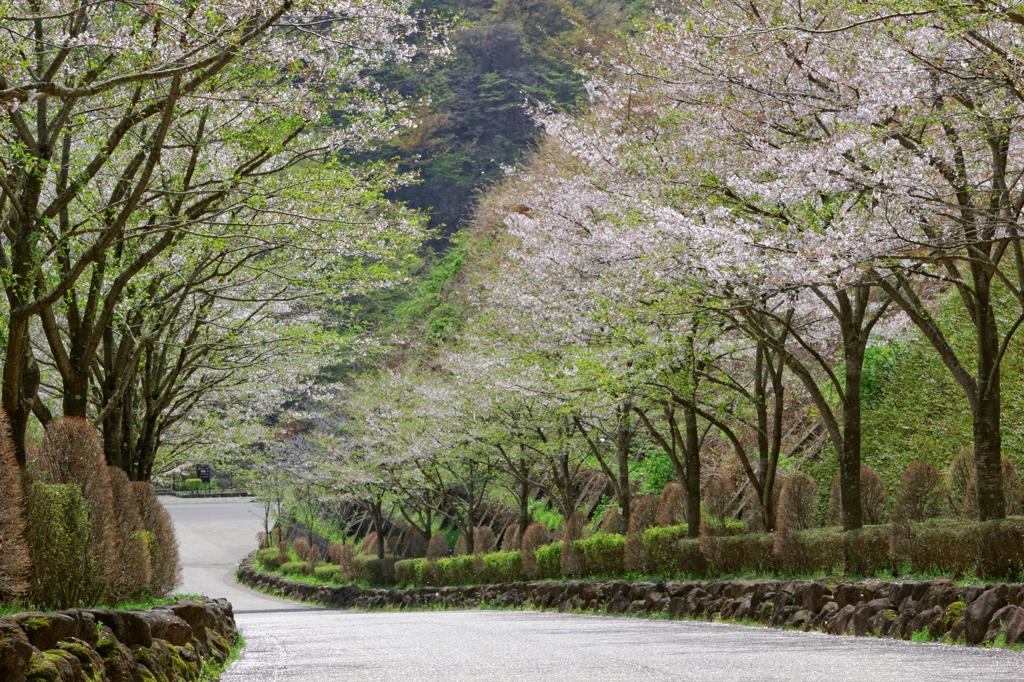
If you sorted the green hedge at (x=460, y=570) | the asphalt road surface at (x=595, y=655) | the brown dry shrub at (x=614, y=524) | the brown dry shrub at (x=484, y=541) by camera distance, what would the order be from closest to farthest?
the asphalt road surface at (x=595, y=655) → the brown dry shrub at (x=614, y=524) → the green hedge at (x=460, y=570) → the brown dry shrub at (x=484, y=541)

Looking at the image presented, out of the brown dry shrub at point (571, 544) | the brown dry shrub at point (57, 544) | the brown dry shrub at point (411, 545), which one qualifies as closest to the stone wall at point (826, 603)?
the brown dry shrub at point (571, 544)

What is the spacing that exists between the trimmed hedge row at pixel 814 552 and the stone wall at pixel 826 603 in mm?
447

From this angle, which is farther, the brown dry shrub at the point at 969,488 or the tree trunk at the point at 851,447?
the tree trunk at the point at 851,447

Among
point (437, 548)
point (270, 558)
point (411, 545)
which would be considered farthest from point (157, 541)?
point (270, 558)

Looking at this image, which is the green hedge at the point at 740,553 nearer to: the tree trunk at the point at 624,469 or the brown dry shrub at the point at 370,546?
the tree trunk at the point at 624,469

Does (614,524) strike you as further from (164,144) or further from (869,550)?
(164,144)

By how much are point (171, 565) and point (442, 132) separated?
54000mm

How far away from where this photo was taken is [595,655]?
9789 mm

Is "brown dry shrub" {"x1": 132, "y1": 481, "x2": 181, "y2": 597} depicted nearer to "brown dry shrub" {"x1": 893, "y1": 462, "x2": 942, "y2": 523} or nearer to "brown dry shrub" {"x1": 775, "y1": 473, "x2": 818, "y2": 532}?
"brown dry shrub" {"x1": 775, "y1": 473, "x2": 818, "y2": 532}

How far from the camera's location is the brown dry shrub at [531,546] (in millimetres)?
24578

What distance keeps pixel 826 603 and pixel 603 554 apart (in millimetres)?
8470

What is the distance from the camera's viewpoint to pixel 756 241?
37.7 feet

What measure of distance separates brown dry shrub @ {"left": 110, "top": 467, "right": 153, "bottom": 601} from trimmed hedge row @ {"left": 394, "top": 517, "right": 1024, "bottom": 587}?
26.5 ft

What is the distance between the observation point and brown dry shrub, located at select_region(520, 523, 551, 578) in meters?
24.6
